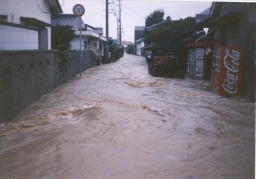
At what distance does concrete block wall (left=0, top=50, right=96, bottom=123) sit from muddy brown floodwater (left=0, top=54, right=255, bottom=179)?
0.31 m

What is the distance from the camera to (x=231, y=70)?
10.8 metres

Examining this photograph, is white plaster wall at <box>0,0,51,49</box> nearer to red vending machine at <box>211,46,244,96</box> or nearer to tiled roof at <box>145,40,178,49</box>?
red vending machine at <box>211,46,244,96</box>

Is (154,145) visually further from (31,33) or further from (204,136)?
(31,33)

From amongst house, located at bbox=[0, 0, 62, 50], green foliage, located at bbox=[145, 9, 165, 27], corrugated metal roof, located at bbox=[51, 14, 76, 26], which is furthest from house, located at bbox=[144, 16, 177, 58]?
green foliage, located at bbox=[145, 9, 165, 27]

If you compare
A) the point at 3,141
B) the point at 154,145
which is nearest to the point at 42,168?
the point at 3,141

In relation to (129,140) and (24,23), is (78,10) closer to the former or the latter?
(24,23)

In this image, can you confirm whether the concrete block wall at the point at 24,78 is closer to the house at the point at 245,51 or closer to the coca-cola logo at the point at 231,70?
the house at the point at 245,51

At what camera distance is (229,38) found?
14094 mm

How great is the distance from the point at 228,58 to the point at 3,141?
7964 mm

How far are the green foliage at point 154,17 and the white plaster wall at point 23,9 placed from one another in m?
38.3

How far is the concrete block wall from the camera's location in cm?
650

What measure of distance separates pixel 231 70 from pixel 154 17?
46.0m

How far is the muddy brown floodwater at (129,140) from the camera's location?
4.54 meters

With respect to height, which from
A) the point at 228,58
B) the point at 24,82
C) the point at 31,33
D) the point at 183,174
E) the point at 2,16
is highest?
the point at 2,16
